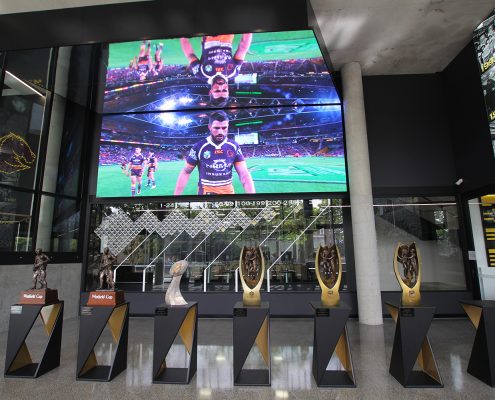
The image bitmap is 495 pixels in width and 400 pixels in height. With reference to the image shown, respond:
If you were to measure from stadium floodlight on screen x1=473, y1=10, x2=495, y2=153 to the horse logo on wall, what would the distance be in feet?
30.2

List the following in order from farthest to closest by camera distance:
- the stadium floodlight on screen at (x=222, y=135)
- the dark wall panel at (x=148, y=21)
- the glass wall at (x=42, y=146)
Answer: the stadium floodlight on screen at (x=222, y=135)
the glass wall at (x=42, y=146)
the dark wall panel at (x=148, y=21)

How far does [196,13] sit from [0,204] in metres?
4.99

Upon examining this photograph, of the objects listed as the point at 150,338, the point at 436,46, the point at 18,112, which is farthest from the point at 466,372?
the point at 18,112

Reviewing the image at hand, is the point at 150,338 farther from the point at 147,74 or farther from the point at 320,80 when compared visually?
the point at 320,80

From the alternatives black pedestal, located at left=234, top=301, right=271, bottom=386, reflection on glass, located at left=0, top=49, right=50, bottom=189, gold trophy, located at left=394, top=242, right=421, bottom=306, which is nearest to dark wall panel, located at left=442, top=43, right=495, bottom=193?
gold trophy, located at left=394, top=242, right=421, bottom=306

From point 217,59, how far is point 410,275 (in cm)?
483

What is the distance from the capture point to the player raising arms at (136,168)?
7758mm

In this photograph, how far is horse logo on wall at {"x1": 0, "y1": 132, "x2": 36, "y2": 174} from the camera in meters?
6.17

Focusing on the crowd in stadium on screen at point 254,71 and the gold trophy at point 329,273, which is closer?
the gold trophy at point 329,273

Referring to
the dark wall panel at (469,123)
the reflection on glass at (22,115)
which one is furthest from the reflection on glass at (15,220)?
the dark wall panel at (469,123)

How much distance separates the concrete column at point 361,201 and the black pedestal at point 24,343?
535 cm

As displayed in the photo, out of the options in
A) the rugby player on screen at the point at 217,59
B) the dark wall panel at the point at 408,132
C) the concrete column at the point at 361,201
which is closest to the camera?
the rugby player on screen at the point at 217,59

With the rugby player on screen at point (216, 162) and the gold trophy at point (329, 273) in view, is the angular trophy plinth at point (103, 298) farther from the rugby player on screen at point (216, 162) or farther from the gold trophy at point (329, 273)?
the rugby player on screen at point (216, 162)

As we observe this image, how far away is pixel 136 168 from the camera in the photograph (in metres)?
7.84
